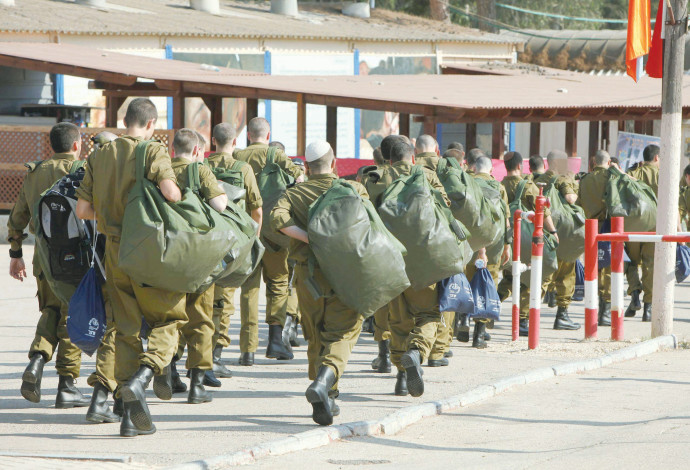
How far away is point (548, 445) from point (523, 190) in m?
4.98

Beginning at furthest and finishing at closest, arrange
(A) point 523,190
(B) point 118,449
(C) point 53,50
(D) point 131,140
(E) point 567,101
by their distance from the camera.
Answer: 1. (C) point 53,50
2. (E) point 567,101
3. (A) point 523,190
4. (D) point 131,140
5. (B) point 118,449

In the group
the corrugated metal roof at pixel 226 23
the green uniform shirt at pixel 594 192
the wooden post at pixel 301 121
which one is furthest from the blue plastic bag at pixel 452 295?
the corrugated metal roof at pixel 226 23

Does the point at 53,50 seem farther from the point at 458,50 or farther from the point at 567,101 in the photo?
the point at 458,50

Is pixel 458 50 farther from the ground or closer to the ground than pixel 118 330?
farther from the ground

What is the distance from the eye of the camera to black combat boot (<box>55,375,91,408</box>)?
7.52 meters

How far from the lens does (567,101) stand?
19625mm

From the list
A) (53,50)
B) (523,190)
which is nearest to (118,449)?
(523,190)

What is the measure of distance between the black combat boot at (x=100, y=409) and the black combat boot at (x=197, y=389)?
725mm


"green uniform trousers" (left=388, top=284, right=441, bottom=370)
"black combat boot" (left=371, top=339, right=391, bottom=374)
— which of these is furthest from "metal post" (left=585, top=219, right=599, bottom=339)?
"green uniform trousers" (left=388, top=284, right=441, bottom=370)

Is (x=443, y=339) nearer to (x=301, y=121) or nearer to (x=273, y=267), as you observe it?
(x=273, y=267)

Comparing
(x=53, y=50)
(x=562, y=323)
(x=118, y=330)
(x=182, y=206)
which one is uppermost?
(x=53, y=50)

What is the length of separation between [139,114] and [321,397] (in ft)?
6.32

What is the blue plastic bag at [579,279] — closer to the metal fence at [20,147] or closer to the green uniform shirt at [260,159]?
the green uniform shirt at [260,159]

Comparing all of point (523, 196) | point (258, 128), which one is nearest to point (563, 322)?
point (523, 196)
